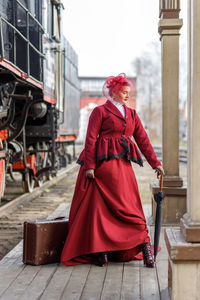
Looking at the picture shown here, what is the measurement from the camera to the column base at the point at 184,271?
3.14 metres

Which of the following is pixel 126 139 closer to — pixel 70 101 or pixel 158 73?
pixel 70 101

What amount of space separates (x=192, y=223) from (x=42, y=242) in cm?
182

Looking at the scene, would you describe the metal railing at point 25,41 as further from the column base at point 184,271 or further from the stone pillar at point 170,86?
the column base at point 184,271

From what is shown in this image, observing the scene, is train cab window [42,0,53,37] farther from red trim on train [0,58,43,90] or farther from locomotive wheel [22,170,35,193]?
locomotive wheel [22,170,35,193]

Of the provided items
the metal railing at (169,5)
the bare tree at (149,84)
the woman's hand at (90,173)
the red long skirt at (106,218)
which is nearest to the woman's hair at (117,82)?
the red long skirt at (106,218)

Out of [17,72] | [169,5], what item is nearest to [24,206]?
[17,72]

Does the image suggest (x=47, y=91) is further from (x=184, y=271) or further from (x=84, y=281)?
(x=184, y=271)

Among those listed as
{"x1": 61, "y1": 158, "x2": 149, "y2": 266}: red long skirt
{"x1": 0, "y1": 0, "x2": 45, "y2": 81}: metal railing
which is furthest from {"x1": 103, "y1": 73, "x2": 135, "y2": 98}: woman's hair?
{"x1": 0, "y1": 0, "x2": 45, "y2": 81}: metal railing

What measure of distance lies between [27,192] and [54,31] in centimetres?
345

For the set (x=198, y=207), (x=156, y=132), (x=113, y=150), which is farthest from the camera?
(x=156, y=132)

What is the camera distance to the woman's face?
4.69 meters

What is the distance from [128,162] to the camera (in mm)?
4738

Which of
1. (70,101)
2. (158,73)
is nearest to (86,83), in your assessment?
(158,73)

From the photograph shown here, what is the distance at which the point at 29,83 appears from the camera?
8500 millimetres
